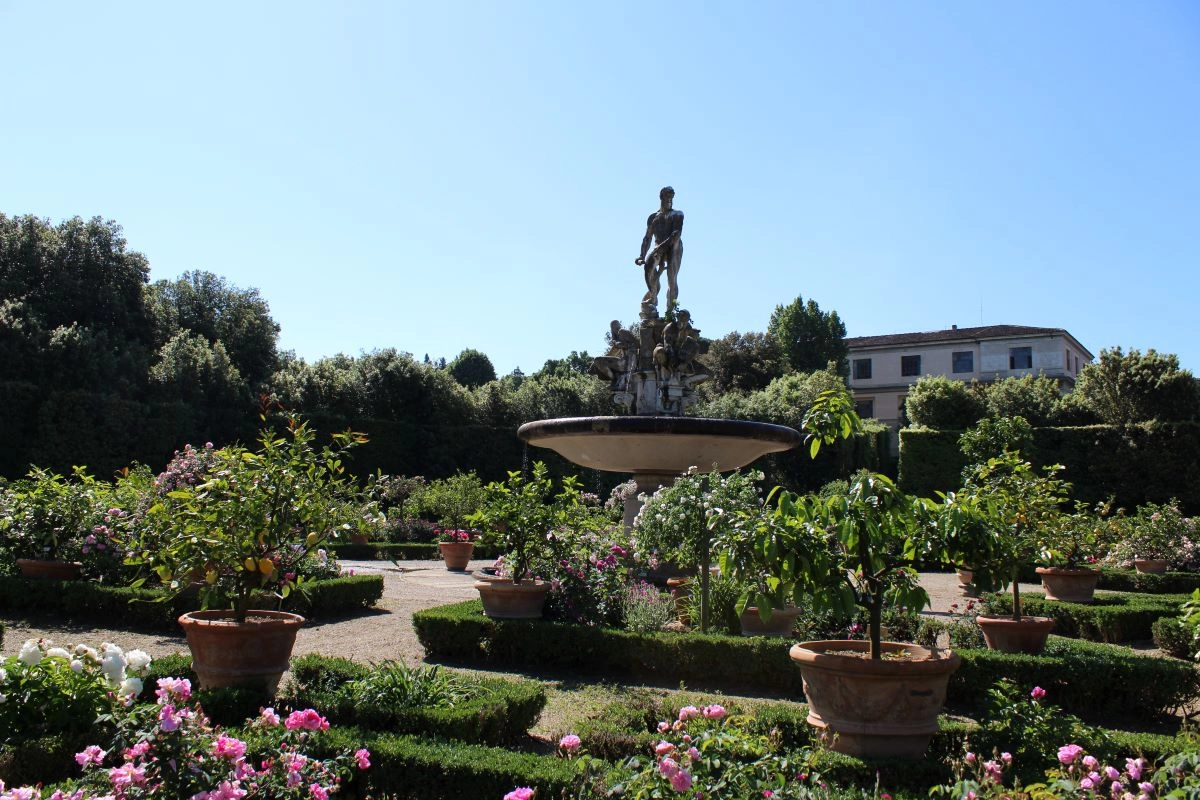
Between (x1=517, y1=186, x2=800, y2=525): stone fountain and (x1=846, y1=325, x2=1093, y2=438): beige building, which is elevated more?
(x1=846, y1=325, x2=1093, y2=438): beige building

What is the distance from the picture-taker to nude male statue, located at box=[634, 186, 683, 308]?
16.4 m

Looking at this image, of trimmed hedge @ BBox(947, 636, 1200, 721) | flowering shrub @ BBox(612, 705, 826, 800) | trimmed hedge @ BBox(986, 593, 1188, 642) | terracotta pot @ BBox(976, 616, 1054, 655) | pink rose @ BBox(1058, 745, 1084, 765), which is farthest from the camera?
trimmed hedge @ BBox(986, 593, 1188, 642)

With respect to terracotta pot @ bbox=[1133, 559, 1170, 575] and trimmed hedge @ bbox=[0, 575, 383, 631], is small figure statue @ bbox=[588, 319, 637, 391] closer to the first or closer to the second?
trimmed hedge @ bbox=[0, 575, 383, 631]

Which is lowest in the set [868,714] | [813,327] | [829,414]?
[868,714]

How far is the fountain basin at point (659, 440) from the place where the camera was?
11.8m

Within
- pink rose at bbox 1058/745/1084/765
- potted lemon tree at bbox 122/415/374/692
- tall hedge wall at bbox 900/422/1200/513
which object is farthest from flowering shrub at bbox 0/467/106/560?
tall hedge wall at bbox 900/422/1200/513

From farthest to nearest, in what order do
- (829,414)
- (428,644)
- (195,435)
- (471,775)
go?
(195,435), (428,644), (829,414), (471,775)

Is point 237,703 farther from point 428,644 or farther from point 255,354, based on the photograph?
point 255,354

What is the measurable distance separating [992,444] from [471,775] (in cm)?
908

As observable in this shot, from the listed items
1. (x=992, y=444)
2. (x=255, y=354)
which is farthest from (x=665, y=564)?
(x=255, y=354)

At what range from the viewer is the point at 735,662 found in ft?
23.9

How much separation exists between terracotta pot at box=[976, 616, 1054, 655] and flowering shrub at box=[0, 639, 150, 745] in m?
6.59

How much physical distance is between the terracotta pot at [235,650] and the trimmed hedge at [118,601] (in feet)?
11.3

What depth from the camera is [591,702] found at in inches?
259
